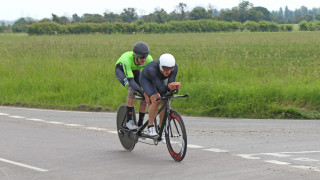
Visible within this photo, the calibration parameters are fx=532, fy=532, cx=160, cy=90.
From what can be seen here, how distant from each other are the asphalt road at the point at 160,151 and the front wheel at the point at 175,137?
0.53 ft

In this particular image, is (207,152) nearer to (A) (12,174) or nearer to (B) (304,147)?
(B) (304,147)

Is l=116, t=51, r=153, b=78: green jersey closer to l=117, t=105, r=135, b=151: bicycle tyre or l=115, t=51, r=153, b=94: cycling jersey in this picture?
l=115, t=51, r=153, b=94: cycling jersey

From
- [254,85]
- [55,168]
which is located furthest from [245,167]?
[254,85]

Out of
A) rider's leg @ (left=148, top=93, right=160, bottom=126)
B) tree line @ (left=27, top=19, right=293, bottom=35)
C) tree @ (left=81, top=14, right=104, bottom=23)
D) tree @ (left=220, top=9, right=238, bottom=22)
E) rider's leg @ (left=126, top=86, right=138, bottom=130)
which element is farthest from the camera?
tree @ (left=220, top=9, right=238, bottom=22)

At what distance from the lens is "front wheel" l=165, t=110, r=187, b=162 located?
7.76 meters

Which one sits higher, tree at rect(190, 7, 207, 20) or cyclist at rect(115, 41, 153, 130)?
tree at rect(190, 7, 207, 20)

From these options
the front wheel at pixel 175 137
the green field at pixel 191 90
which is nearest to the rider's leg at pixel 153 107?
the front wheel at pixel 175 137

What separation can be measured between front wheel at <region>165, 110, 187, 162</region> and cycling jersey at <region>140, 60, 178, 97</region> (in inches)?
19.8

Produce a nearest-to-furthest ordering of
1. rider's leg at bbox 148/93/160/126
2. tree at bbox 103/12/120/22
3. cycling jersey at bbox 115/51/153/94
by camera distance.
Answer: rider's leg at bbox 148/93/160/126, cycling jersey at bbox 115/51/153/94, tree at bbox 103/12/120/22

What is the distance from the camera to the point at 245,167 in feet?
24.7

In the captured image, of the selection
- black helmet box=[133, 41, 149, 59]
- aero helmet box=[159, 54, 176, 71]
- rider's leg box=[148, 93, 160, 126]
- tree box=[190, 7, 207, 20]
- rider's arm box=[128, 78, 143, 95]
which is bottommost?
rider's leg box=[148, 93, 160, 126]

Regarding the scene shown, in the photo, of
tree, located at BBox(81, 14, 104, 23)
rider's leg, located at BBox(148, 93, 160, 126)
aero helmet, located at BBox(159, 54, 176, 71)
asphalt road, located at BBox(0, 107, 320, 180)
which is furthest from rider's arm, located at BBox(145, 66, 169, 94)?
tree, located at BBox(81, 14, 104, 23)

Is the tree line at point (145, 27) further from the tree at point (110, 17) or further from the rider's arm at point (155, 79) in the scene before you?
the rider's arm at point (155, 79)

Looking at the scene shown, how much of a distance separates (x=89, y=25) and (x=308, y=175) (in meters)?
111
